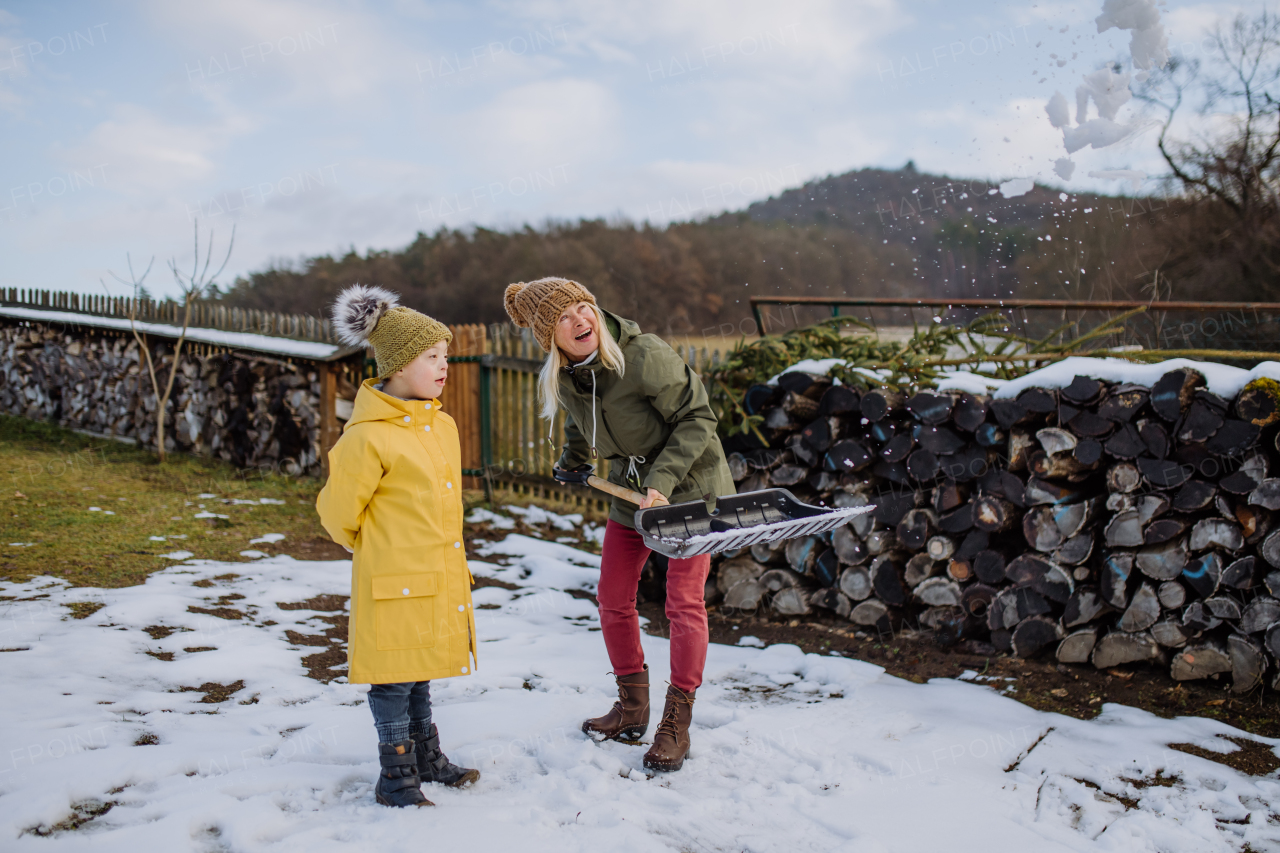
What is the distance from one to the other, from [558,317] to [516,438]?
16.9 feet

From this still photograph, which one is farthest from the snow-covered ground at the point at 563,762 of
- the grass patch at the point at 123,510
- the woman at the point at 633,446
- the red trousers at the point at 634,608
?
the grass patch at the point at 123,510

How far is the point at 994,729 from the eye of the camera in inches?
123

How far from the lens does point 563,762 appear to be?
8.73ft

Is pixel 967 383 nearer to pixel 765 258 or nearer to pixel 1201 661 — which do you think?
pixel 1201 661

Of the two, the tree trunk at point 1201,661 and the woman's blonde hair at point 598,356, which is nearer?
the woman's blonde hair at point 598,356

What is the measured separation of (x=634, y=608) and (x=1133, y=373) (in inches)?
102

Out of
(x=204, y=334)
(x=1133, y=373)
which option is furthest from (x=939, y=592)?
(x=204, y=334)

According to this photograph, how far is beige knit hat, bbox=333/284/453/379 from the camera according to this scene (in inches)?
95.3

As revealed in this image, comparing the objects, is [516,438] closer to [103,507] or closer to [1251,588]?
[103,507]

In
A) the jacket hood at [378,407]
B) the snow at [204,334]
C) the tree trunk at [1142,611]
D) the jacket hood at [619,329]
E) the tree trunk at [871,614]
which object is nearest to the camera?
the jacket hood at [378,407]

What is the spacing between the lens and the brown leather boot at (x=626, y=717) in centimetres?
288

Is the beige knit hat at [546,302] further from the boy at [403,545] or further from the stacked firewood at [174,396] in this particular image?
the stacked firewood at [174,396]

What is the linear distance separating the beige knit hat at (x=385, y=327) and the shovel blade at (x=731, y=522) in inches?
33.4

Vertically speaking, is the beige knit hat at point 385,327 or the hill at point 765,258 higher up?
the hill at point 765,258
